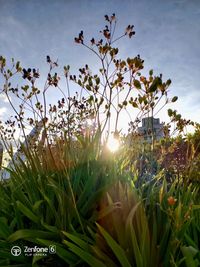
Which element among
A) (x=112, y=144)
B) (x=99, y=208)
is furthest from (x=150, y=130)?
(x=99, y=208)

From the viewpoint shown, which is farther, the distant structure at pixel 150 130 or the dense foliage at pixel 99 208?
the distant structure at pixel 150 130

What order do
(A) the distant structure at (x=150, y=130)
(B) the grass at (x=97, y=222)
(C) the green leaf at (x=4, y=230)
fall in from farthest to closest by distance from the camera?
(A) the distant structure at (x=150, y=130) → (C) the green leaf at (x=4, y=230) → (B) the grass at (x=97, y=222)

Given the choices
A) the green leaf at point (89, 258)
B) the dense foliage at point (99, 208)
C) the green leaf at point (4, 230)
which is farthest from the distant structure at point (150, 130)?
the green leaf at point (4, 230)

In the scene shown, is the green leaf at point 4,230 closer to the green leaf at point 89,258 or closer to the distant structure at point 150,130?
the green leaf at point 89,258

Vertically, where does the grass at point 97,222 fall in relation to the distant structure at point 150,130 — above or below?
below

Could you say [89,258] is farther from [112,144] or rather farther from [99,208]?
[112,144]

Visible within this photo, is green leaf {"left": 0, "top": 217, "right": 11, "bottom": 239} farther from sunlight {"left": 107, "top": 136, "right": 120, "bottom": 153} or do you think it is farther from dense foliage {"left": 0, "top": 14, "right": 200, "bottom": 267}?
sunlight {"left": 107, "top": 136, "right": 120, "bottom": 153}

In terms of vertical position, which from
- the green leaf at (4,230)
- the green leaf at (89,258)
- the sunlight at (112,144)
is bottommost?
the green leaf at (89,258)

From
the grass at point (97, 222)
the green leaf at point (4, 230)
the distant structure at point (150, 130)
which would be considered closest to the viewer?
the grass at point (97, 222)

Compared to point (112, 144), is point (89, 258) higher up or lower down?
lower down

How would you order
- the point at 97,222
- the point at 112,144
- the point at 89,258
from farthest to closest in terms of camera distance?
the point at 112,144 → the point at 97,222 → the point at 89,258

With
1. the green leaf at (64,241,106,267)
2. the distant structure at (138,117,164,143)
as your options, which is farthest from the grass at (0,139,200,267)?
the distant structure at (138,117,164,143)

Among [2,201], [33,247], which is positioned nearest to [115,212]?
[33,247]

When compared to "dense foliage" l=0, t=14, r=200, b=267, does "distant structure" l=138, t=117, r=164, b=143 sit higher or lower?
higher
